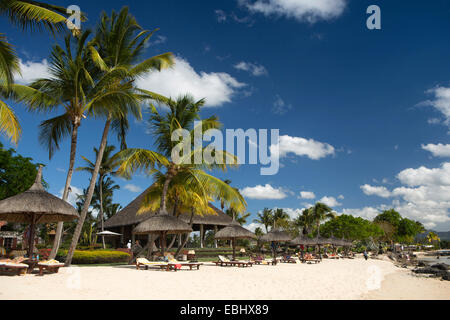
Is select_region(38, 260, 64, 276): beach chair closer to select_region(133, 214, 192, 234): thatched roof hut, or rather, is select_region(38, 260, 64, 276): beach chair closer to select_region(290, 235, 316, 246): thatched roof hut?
select_region(133, 214, 192, 234): thatched roof hut

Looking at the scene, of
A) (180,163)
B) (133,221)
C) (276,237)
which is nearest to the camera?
(180,163)

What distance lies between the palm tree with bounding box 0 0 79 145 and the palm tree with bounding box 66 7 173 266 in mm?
3815

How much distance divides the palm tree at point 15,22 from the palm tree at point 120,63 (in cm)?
381

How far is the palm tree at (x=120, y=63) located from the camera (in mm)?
12438

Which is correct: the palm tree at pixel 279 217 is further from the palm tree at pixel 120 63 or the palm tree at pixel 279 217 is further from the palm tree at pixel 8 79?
the palm tree at pixel 8 79

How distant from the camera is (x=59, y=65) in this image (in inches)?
470

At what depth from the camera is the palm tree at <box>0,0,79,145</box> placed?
7863 millimetres

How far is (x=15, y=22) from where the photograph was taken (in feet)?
27.1

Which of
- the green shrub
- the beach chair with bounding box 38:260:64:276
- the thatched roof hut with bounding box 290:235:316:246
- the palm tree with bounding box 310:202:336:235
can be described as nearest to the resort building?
the thatched roof hut with bounding box 290:235:316:246

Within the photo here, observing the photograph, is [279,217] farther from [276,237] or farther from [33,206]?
[33,206]

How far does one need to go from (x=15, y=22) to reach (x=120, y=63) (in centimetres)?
532

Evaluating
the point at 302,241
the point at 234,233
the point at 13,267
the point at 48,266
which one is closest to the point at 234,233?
the point at 234,233
